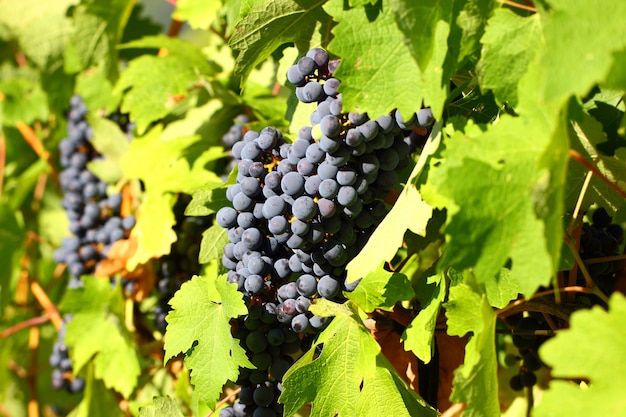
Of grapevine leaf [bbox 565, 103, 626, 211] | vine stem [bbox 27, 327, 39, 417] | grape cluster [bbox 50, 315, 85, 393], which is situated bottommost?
vine stem [bbox 27, 327, 39, 417]

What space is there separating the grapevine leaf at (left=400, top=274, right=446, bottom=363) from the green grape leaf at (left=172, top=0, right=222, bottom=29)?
37.2 inches

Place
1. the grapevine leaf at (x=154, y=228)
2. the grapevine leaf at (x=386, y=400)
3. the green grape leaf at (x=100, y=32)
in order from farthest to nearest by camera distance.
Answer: the green grape leaf at (x=100, y=32) < the grapevine leaf at (x=154, y=228) < the grapevine leaf at (x=386, y=400)

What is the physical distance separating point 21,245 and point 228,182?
51.4 inches

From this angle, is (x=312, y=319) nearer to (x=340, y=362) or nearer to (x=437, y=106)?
(x=340, y=362)

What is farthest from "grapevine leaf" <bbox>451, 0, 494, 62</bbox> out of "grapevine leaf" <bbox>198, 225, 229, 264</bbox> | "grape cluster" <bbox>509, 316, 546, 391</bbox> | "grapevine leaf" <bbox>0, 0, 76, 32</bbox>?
"grapevine leaf" <bbox>0, 0, 76, 32</bbox>

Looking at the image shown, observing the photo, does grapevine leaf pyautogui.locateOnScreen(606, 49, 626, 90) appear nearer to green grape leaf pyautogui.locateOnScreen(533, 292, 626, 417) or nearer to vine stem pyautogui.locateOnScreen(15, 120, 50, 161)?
green grape leaf pyautogui.locateOnScreen(533, 292, 626, 417)

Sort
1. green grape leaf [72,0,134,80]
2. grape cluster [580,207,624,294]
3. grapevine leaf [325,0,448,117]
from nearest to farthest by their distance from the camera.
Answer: grapevine leaf [325,0,448,117]
grape cluster [580,207,624,294]
green grape leaf [72,0,134,80]

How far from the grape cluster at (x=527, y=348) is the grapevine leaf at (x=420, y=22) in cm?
56

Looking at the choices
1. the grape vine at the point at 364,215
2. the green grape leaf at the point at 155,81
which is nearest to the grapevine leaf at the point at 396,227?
the grape vine at the point at 364,215

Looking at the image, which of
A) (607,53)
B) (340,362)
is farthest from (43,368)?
(607,53)

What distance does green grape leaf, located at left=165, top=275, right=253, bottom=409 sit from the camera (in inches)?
43.8

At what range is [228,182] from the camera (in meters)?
1.30

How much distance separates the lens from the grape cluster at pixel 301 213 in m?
1.08

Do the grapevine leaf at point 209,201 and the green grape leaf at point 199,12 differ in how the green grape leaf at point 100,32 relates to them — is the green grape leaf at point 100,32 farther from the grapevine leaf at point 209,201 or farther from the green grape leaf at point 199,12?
the grapevine leaf at point 209,201
